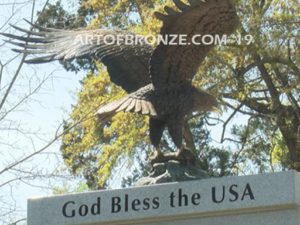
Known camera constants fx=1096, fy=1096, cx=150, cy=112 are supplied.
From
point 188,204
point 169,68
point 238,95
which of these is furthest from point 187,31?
point 238,95

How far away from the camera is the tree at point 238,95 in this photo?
19.0 meters

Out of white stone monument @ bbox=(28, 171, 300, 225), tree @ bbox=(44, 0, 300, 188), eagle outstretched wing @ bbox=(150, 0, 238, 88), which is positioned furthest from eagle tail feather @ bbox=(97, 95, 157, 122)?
tree @ bbox=(44, 0, 300, 188)

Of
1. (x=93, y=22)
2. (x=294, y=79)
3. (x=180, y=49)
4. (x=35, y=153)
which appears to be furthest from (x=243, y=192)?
(x=93, y=22)

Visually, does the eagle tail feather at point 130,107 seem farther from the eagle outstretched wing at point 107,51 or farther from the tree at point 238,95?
the tree at point 238,95

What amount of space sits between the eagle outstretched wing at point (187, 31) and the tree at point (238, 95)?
8.78 metres

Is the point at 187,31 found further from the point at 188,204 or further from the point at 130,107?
the point at 188,204

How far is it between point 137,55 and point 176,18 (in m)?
0.87

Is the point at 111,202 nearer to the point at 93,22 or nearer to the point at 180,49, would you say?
the point at 180,49

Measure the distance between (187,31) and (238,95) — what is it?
9.85 metres

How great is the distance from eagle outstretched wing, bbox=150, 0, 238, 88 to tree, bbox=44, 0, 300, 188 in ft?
28.8

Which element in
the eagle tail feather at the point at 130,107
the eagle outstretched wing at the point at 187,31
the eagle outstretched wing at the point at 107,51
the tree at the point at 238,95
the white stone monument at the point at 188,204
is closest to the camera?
the white stone monument at the point at 188,204

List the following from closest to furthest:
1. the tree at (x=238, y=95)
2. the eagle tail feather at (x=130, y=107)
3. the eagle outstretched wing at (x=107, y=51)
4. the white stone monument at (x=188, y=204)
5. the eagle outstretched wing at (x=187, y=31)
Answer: the white stone monument at (x=188, y=204) → the eagle outstretched wing at (x=187, y=31) → the eagle tail feather at (x=130, y=107) → the eagle outstretched wing at (x=107, y=51) → the tree at (x=238, y=95)

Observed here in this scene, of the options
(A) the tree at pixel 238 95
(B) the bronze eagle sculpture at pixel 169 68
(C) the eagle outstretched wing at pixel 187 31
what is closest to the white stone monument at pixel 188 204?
(B) the bronze eagle sculpture at pixel 169 68

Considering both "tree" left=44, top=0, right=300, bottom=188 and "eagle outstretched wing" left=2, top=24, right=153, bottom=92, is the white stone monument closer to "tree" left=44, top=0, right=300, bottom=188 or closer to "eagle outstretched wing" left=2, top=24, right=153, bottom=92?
"eagle outstretched wing" left=2, top=24, right=153, bottom=92
